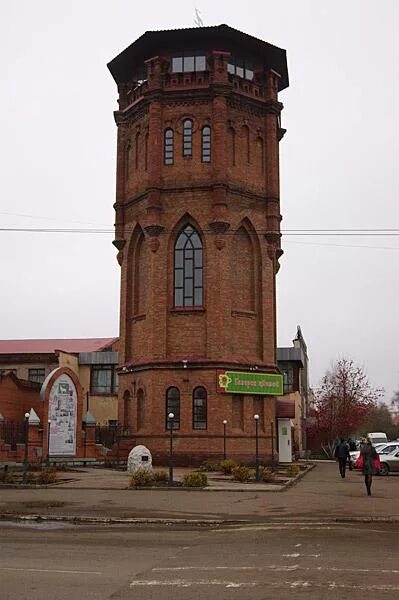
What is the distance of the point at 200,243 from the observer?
35812mm

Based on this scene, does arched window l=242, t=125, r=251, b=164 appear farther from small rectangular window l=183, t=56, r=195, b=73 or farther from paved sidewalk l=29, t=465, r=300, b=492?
paved sidewalk l=29, t=465, r=300, b=492

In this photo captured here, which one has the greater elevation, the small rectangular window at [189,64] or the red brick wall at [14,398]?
the small rectangular window at [189,64]

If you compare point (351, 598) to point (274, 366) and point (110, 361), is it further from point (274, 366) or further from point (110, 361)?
point (110, 361)

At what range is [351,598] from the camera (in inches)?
297

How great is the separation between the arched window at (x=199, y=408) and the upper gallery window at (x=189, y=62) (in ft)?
54.4

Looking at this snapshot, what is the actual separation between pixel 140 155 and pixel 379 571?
31410 mm

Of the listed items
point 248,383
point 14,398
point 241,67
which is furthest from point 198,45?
point 14,398

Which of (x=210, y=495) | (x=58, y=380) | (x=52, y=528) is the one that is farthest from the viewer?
(x=58, y=380)

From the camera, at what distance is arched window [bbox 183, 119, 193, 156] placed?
36.5 meters

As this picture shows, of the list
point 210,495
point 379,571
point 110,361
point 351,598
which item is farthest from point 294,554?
point 110,361

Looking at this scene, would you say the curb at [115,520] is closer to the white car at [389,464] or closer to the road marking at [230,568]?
the road marking at [230,568]

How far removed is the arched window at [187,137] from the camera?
36.5 meters

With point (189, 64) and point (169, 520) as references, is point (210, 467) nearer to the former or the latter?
point (169, 520)

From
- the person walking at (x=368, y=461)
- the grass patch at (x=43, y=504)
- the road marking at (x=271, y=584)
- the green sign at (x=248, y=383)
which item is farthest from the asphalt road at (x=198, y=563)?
the green sign at (x=248, y=383)
